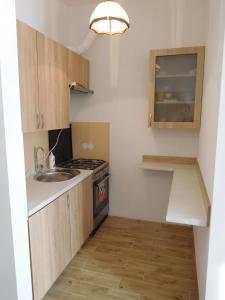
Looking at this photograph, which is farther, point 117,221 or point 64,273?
point 117,221

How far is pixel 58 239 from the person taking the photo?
6.27 ft

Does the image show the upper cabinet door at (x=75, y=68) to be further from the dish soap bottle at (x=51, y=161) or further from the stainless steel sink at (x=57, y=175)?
the stainless steel sink at (x=57, y=175)

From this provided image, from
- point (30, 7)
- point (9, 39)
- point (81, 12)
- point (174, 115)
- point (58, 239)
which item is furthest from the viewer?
point (81, 12)

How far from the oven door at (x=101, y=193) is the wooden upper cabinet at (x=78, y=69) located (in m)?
1.23

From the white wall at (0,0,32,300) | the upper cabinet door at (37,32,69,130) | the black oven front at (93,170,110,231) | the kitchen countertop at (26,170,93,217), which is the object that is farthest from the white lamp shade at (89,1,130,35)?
the black oven front at (93,170,110,231)

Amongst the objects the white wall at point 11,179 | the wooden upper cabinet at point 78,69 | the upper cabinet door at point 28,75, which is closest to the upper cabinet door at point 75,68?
the wooden upper cabinet at point 78,69

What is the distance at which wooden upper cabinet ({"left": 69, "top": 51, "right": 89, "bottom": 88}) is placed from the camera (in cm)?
250

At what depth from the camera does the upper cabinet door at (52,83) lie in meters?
1.98

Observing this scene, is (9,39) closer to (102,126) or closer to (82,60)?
(82,60)

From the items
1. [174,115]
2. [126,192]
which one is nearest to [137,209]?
[126,192]

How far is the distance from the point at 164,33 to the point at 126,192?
2089 mm

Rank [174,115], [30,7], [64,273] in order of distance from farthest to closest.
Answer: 1. [174,115]
2. [30,7]
3. [64,273]

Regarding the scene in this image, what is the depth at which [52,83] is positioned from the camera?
2.14m

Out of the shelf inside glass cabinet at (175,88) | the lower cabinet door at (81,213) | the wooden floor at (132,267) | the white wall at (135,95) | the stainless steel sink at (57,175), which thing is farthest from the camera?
the white wall at (135,95)
